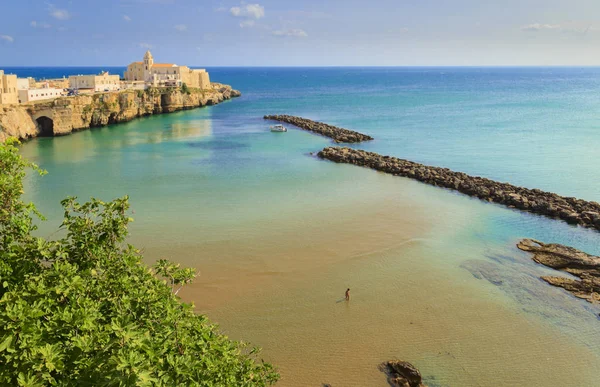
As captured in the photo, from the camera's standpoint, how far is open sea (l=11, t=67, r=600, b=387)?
44.1 ft

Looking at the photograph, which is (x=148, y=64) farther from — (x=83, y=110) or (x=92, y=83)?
(x=83, y=110)

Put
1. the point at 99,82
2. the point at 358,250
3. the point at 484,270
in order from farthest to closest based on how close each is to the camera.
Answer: the point at 99,82 → the point at 358,250 → the point at 484,270

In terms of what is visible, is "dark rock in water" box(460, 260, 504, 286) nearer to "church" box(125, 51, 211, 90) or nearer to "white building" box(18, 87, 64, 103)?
"white building" box(18, 87, 64, 103)

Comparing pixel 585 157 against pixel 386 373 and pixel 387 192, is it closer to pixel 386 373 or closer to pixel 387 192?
pixel 387 192

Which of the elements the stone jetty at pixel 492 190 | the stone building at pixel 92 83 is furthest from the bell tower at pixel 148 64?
the stone jetty at pixel 492 190

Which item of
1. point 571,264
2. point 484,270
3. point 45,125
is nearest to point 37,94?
point 45,125

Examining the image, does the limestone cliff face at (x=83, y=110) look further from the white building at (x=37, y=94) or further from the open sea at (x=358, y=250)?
the open sea at (x=358, y=250)

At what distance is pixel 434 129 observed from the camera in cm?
5772

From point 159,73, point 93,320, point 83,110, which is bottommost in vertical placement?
point 93,320

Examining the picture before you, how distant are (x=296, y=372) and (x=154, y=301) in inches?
243

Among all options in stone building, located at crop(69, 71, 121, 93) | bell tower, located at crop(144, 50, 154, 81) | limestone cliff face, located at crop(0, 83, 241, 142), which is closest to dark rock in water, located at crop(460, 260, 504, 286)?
limestone cliff face, located at crop(0, 83, 241, 142)

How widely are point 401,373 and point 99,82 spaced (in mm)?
71579

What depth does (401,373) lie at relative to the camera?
40.4 feet

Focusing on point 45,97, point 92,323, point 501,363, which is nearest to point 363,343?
point 501,363
